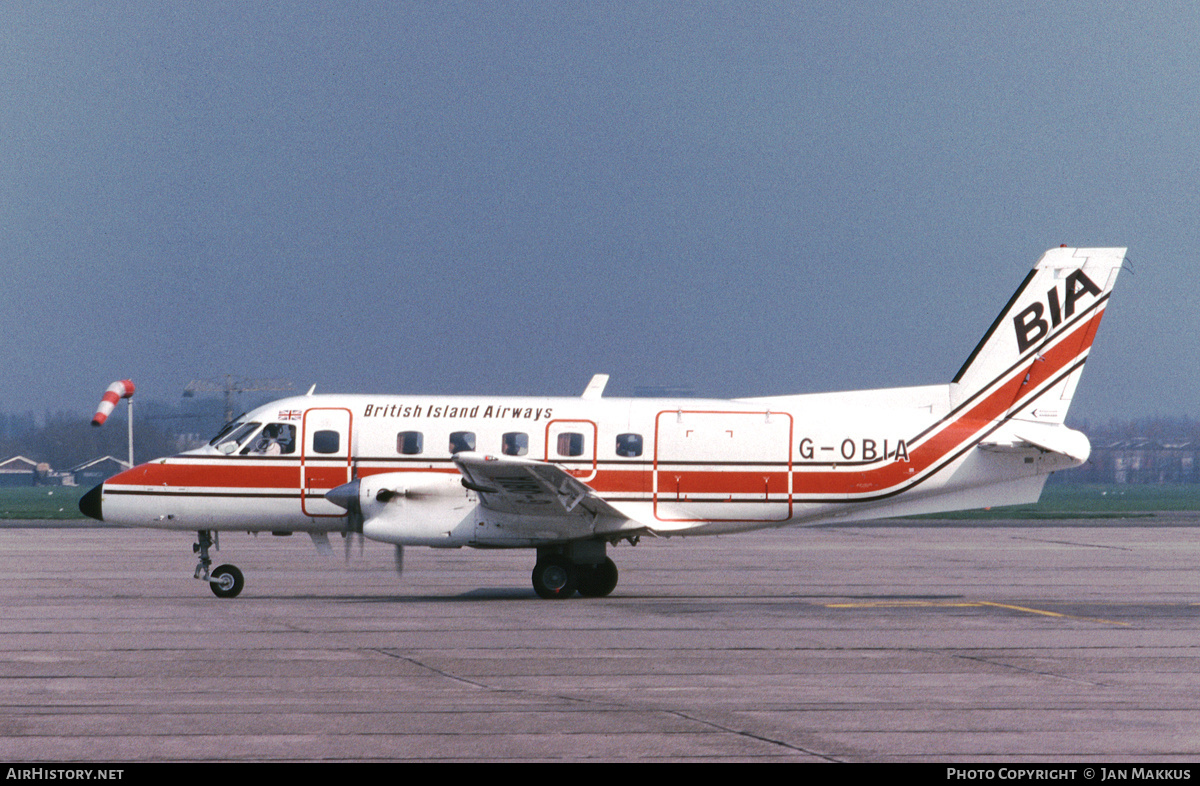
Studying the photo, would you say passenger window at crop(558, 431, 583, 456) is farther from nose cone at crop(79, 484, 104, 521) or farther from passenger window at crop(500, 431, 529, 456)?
nose cone at crop(79, 484, 104, 521)

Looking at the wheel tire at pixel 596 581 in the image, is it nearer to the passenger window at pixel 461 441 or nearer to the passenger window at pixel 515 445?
the passenger window at pixel 515 445

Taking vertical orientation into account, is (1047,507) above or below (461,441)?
below

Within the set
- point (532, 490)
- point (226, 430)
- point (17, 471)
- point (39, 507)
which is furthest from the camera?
point (17, 471)

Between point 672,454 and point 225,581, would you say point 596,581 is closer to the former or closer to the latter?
point 672,454

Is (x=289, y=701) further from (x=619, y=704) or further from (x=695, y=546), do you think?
(x=695, y=546)

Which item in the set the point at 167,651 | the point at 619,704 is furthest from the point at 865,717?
the point at 167,651

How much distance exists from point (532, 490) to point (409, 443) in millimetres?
2501

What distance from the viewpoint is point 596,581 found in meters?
21.0

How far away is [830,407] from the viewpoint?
2139cm

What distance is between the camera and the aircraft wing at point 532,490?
18.5 meters

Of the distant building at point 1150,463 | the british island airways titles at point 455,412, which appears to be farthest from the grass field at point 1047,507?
the distant building at point 1150,463

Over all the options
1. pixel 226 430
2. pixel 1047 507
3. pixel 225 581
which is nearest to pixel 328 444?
pixel 226 430

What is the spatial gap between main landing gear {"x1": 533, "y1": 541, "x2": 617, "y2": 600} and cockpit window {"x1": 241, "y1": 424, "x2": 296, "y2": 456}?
4.26 m
